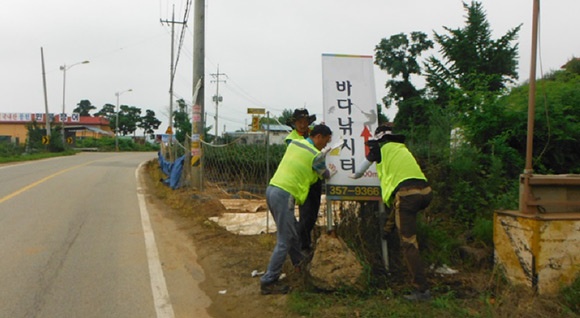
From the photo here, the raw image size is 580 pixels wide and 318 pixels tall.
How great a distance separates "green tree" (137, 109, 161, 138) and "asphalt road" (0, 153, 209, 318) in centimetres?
9183

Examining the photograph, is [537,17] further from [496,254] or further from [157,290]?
[157,290]

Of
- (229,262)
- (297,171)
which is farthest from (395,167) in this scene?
(229,262)

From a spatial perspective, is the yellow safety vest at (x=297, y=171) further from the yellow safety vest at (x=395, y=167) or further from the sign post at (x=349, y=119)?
the yellow safety vest at (x=395, y=167)

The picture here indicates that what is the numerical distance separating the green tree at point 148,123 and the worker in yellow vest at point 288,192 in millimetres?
99317

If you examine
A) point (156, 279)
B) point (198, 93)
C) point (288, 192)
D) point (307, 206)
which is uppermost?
point (198, 93)

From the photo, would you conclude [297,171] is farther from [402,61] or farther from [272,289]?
[402,61]

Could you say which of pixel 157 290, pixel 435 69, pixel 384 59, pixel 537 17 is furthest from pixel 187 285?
pixel 384 59

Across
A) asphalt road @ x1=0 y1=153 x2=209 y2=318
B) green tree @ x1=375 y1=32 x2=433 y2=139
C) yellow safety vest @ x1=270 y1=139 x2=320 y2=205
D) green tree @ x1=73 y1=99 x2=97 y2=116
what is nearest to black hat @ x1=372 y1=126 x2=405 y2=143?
yellow safety vest @ x1=270 y1=139 x2=320 y2=205

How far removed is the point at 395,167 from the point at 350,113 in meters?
1.08

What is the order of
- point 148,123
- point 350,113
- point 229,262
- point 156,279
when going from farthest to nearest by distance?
point 148,123 < point 229,262 < point 156,279 < point 350,113

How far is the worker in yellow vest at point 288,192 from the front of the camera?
5309 mm

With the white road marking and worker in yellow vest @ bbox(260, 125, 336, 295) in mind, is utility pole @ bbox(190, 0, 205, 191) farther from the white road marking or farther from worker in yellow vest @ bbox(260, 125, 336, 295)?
worker in yellow vest @ bbox(260, 125, 336, 295)

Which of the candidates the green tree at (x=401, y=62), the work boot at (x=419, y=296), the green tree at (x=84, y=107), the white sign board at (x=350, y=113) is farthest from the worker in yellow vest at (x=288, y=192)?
the green tree at (x=84, y=107)

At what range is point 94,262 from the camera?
682 centimetres
